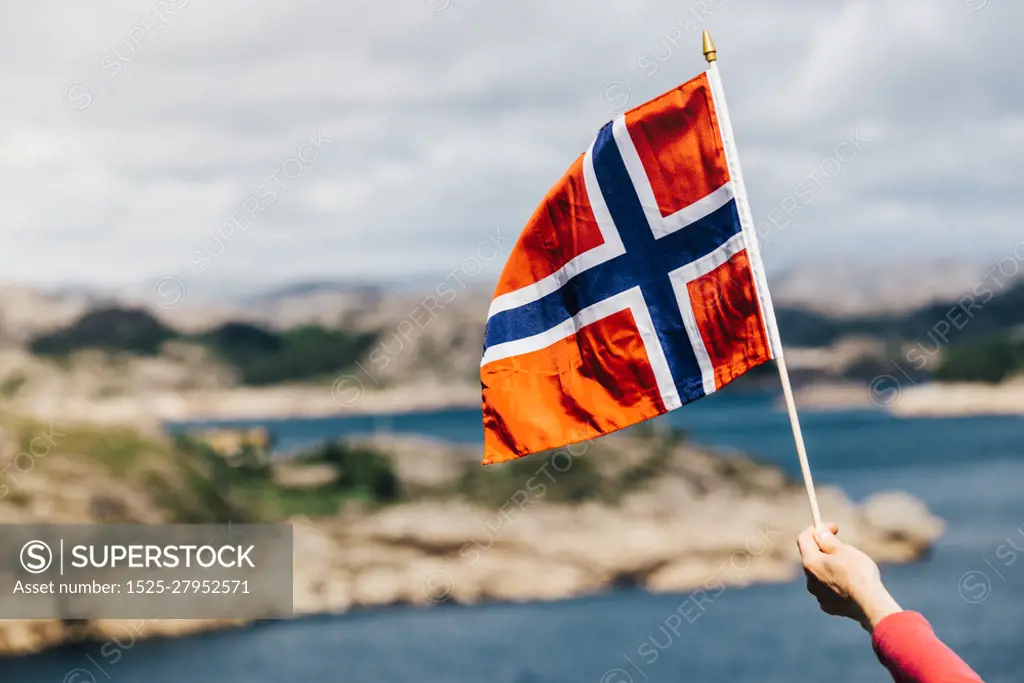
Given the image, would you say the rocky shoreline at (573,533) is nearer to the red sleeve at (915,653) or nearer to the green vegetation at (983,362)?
the green vegetation at (983,362)

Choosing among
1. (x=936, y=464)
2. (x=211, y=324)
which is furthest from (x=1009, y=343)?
(x=211, y=324)

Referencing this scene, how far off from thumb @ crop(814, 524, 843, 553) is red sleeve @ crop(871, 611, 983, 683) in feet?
0.63

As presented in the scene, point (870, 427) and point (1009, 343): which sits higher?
point (1009, 343)

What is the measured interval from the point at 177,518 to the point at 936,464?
19.9 metres

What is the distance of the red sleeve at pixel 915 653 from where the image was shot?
3.94 ft

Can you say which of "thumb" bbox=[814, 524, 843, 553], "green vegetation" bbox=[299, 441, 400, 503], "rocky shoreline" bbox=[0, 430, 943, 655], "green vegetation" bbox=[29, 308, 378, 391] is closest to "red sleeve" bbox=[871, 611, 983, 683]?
"thumb" bbox=[814, 524, 843, 553]

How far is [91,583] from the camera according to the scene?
2675 cm

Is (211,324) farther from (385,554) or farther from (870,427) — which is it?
(870,427)

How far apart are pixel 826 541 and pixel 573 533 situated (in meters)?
30.8

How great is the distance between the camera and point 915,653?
126cm

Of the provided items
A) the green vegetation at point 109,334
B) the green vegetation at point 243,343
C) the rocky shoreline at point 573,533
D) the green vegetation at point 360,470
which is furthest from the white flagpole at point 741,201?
the green vegetation at point 109,334

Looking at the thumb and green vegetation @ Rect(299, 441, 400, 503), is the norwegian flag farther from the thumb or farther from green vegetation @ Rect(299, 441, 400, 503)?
green vegetation @ Rect(299, 441, 400, 503)

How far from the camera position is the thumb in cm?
154

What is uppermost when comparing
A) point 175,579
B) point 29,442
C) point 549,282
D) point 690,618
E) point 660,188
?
point 660,188
